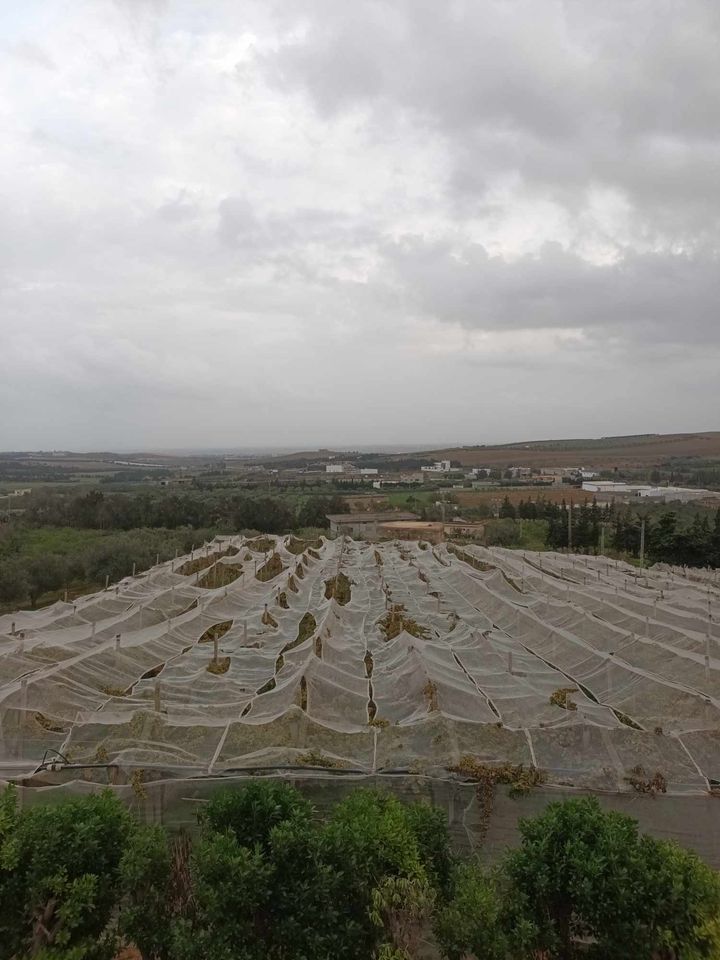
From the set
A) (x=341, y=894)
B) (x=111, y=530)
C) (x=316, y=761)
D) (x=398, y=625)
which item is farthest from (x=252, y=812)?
(x=111, y=530)

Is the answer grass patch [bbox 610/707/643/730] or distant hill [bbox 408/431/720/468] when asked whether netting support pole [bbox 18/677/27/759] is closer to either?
grass patch [bbox 610/707/643/730]

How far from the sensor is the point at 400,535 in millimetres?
43562

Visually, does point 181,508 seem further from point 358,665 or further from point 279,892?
point 279,892

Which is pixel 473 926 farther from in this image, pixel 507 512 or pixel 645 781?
pixel 507 512

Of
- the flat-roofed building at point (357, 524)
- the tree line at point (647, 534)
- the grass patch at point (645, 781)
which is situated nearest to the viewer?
the grass patch at point (645, 781)

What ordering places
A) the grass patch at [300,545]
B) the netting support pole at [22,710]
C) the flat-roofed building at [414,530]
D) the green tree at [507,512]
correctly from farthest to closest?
→ the green tree at [507,512] → the flat-roofed building at [414,530] → the grass patch at [300,545] → the netting support pole at [22,710]

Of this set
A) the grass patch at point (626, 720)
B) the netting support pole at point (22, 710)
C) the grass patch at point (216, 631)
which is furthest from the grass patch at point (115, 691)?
the grass patch at point (626, 720)

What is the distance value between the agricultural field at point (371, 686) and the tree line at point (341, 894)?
2451mm

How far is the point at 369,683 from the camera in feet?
34.1

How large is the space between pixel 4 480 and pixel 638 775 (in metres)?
103

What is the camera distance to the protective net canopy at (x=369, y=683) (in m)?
7.54

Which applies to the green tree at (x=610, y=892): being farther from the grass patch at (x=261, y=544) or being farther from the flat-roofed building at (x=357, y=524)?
the flat-roofed building at (x=357, y=524)

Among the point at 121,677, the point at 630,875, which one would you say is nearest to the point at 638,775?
the point at 630,875

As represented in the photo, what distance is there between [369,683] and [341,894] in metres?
5.97
